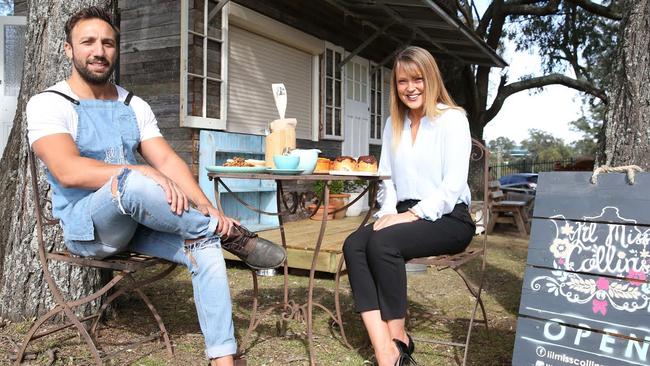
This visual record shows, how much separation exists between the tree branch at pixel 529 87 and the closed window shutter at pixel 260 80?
575 cm

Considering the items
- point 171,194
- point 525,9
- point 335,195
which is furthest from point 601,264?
point 525,9

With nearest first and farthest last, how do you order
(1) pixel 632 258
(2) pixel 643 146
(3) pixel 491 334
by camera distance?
(1) pixel 632 258 < (2) pixel 643 146 < (3) pixel 491 334

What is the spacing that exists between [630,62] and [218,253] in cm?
224

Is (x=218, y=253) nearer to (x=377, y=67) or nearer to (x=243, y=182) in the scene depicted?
(x=243, y=182)

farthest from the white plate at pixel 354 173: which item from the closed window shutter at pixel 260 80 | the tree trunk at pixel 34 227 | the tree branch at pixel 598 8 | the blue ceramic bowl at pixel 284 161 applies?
the tree branch at pixel 598 8

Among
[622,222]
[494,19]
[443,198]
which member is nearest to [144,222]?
[443,198]

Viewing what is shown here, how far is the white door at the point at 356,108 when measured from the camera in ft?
27.5

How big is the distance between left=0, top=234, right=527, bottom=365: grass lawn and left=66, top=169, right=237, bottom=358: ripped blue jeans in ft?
2.05

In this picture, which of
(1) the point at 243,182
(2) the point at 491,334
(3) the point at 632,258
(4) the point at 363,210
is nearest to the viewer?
(3) the point at 632,258

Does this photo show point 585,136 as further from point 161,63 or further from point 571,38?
point 161,63

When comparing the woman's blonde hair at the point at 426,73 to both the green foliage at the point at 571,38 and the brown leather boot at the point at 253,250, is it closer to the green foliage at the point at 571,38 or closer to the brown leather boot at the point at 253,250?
the brown leather boot at the point at 253,250

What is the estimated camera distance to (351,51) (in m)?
8.37

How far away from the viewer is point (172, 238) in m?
2.02

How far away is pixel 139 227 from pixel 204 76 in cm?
343
